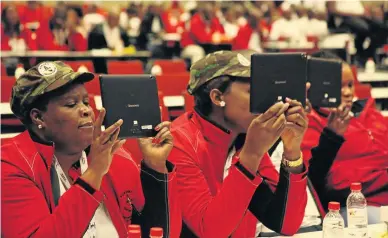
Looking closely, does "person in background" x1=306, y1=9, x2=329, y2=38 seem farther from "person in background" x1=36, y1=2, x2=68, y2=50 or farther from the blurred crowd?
"person in background" x1=36, y1=2, x2=68, y2=50

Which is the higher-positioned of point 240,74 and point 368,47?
point 240,74

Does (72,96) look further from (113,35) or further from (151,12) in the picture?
(151,12)

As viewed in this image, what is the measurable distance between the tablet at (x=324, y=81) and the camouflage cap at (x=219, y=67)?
94 cm

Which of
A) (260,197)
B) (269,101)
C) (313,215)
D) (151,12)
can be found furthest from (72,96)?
(151,12)

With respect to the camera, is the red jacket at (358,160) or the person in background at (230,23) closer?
the red jacket at (358,160)

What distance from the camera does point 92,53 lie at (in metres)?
10.9

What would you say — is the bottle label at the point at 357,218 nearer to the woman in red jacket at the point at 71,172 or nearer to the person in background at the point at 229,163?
the person in background at the point at 229,163

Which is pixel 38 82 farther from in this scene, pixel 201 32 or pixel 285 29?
pixel 285 29

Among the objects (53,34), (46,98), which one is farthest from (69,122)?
(53,34)

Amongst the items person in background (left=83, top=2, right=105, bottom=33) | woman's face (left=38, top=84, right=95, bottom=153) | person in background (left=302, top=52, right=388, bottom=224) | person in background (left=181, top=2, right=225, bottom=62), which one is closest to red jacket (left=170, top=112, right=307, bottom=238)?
woman's face (left=38, top=84, right=95, bottom=153)

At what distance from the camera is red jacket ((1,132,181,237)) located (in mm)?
1805

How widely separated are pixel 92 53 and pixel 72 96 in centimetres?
905

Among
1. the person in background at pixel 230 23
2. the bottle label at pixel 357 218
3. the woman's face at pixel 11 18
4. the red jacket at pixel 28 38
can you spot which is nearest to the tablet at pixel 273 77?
the bottle label at pixel 357 218

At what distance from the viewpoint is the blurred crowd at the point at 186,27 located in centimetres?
1146
